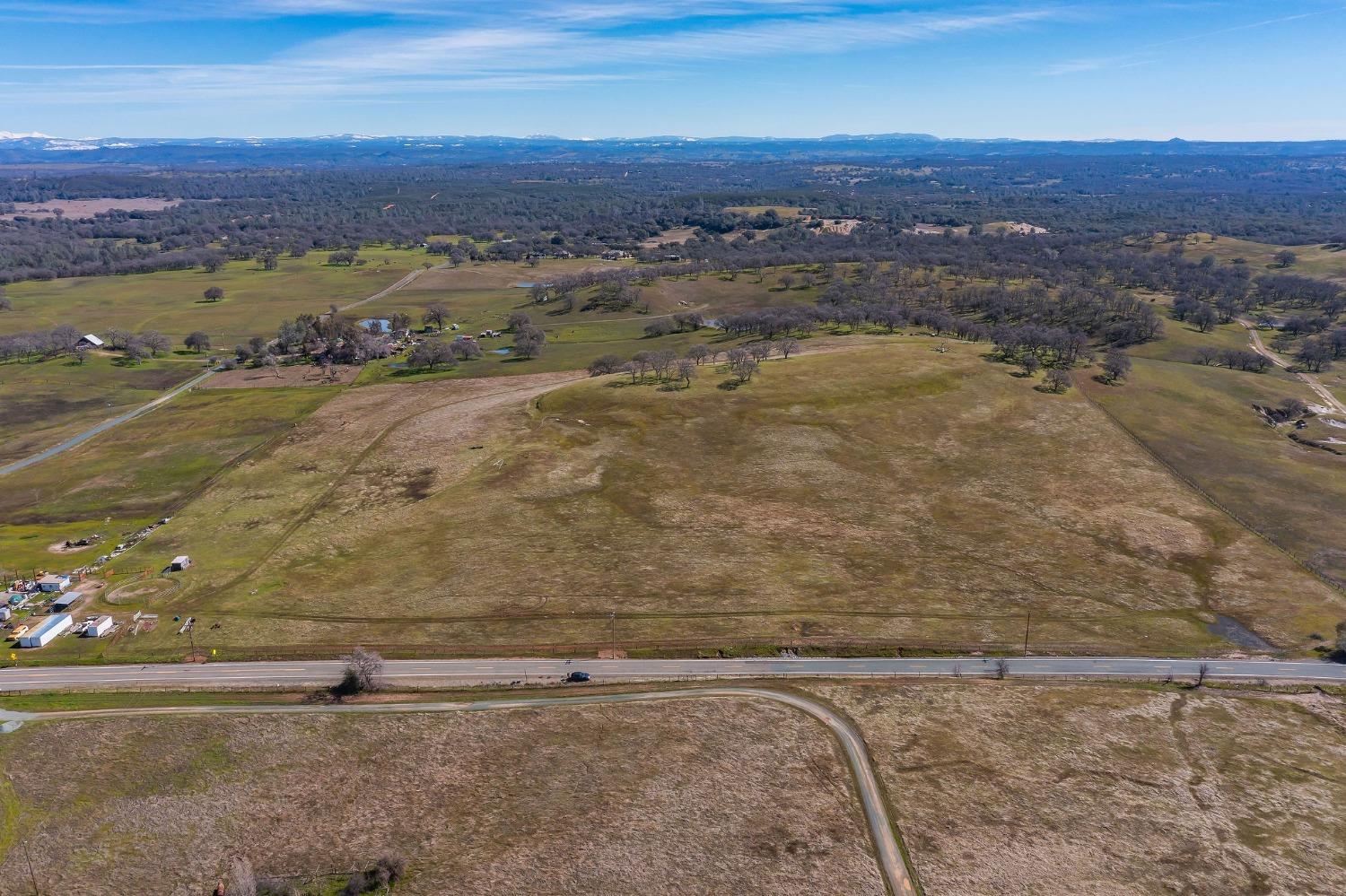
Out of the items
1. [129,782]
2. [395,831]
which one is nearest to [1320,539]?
[395,831]

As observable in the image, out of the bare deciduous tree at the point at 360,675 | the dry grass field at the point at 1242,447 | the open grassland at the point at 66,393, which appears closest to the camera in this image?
the bare deciduous tree at the point at 360,675

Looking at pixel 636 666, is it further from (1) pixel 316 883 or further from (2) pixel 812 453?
(2) pixel 812 453

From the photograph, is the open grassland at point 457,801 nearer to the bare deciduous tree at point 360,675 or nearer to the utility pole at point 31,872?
the utility pole at point 31,872

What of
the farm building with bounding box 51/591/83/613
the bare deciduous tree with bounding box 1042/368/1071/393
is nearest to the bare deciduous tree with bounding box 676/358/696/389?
the bare deciduous tree with bounding box 1042/368/1071/393

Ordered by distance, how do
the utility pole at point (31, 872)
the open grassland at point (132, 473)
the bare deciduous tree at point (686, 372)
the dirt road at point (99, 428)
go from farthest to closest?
the bare deciduous tree at point (686, 372)
the dirt road at point (99, 428)
the open grassland at point (132, 473)
the utility pole at point (31, 872)

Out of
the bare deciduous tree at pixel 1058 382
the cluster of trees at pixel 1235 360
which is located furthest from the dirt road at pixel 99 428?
the cluster of trees at pixel 1235 360

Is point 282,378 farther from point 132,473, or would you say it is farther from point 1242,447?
point 1242,447

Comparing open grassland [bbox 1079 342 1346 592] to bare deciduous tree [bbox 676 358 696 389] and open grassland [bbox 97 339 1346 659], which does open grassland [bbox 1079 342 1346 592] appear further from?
bare deciduous tree [bbox 676 358 696 389]
